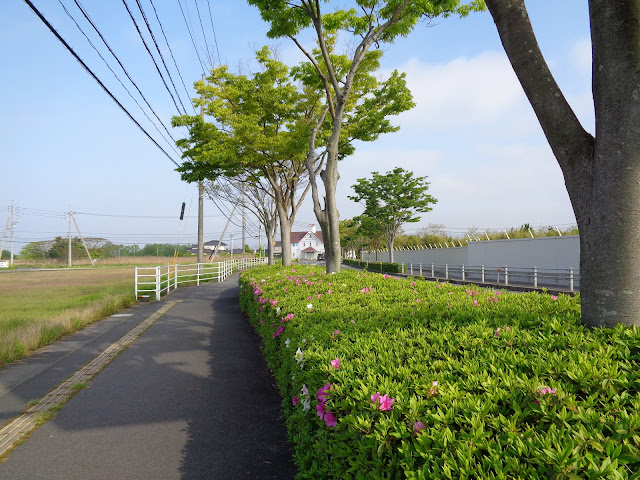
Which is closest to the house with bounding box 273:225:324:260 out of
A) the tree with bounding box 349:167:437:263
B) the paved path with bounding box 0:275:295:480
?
the tree with bounding box 349:167:437:263

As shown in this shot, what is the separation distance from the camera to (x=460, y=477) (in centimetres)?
140

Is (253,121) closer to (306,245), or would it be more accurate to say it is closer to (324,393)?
(324,393)

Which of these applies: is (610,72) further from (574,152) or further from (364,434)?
(364,434)

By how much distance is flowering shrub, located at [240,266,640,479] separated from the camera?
1479mm

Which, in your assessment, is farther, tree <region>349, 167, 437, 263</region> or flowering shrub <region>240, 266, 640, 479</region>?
tree <region>349, 167, 437, 263</region>

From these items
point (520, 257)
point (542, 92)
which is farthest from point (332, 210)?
point (520, 257)

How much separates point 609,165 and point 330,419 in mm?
2511

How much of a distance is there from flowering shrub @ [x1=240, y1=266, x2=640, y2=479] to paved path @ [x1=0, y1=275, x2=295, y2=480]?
0.64m

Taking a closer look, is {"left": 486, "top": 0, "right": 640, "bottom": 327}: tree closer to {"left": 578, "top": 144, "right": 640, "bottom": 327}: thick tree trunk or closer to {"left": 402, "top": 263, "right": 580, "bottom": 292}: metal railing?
{"left": 578, "top": 144, "right": 640, "bottom": 327}: thick tree trunk

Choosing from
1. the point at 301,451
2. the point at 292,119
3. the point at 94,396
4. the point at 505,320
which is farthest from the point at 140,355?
the point at 292,119

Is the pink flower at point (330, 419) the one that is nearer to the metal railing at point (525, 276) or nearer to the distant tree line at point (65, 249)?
the metal railing at point (525, 276)

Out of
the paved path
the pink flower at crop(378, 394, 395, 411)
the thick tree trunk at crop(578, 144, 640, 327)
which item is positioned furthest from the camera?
the paved path

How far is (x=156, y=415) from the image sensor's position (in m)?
4.21

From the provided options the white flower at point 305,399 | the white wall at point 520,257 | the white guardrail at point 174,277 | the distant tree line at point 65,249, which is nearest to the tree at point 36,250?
the distant tree line at point 65,249
